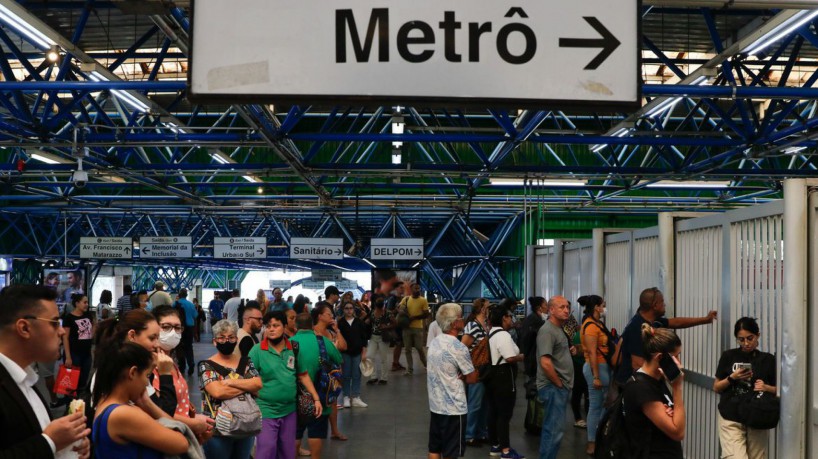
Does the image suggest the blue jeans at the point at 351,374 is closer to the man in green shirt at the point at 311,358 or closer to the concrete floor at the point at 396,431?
the concrete floor at the point at 396,431

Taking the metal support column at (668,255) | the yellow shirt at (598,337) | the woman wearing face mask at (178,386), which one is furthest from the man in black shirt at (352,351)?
the woman wearing face mask at (178,386)

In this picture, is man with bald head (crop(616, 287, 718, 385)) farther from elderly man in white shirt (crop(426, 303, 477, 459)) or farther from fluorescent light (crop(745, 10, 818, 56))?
fluorescent light (crop(745, 10, 818, 56))

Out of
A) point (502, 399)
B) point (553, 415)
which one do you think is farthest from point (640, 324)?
point (502, 399)

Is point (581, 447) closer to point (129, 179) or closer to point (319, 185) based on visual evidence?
point (319, 185)

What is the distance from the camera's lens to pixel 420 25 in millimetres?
3336

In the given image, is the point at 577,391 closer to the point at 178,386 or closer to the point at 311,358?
the point at 311,358

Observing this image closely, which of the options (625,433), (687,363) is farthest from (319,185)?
(625,433)

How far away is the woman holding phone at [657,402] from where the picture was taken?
455cm

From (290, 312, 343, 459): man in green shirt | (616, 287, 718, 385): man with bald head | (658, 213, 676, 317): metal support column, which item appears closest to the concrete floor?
(290, 312, 343, 459): man in green shirt

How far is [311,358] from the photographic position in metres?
7.48

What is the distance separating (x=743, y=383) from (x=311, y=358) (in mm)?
3638

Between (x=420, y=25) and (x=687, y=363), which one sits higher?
(x=420, y=25)

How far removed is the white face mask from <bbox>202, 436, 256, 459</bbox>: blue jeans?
37.9 inches

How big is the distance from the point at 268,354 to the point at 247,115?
17.3 ft
